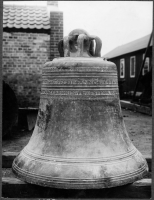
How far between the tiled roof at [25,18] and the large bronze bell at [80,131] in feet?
16.4

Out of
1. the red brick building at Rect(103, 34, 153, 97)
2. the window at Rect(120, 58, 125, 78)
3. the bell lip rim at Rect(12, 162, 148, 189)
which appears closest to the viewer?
the bell lip rim at Rect(12, 162, 148, 189)

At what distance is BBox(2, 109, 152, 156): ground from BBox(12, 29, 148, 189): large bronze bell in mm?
2572

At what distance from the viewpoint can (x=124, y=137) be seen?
2.34 metres

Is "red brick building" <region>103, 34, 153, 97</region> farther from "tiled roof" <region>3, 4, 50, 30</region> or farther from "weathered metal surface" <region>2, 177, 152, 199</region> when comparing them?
"weathered metal surface" <region>2, 177, 152, 199</region>

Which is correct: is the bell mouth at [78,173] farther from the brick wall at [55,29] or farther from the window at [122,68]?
the window at [122,68]

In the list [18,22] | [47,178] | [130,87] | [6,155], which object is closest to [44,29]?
[18,22]

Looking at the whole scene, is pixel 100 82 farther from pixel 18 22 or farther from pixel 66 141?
pixel 18 22

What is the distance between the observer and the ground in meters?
5.22

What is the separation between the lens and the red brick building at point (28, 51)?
7055mm

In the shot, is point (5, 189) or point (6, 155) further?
point (6, 155)

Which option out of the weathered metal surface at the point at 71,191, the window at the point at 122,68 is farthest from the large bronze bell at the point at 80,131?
the window at the point at 122,68

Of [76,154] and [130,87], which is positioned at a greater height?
[76,154]

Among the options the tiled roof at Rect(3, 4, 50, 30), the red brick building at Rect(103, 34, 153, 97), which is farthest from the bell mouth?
the red brick building at Rect(103, 34, 153, 97)

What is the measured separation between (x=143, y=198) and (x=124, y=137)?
670 mm
